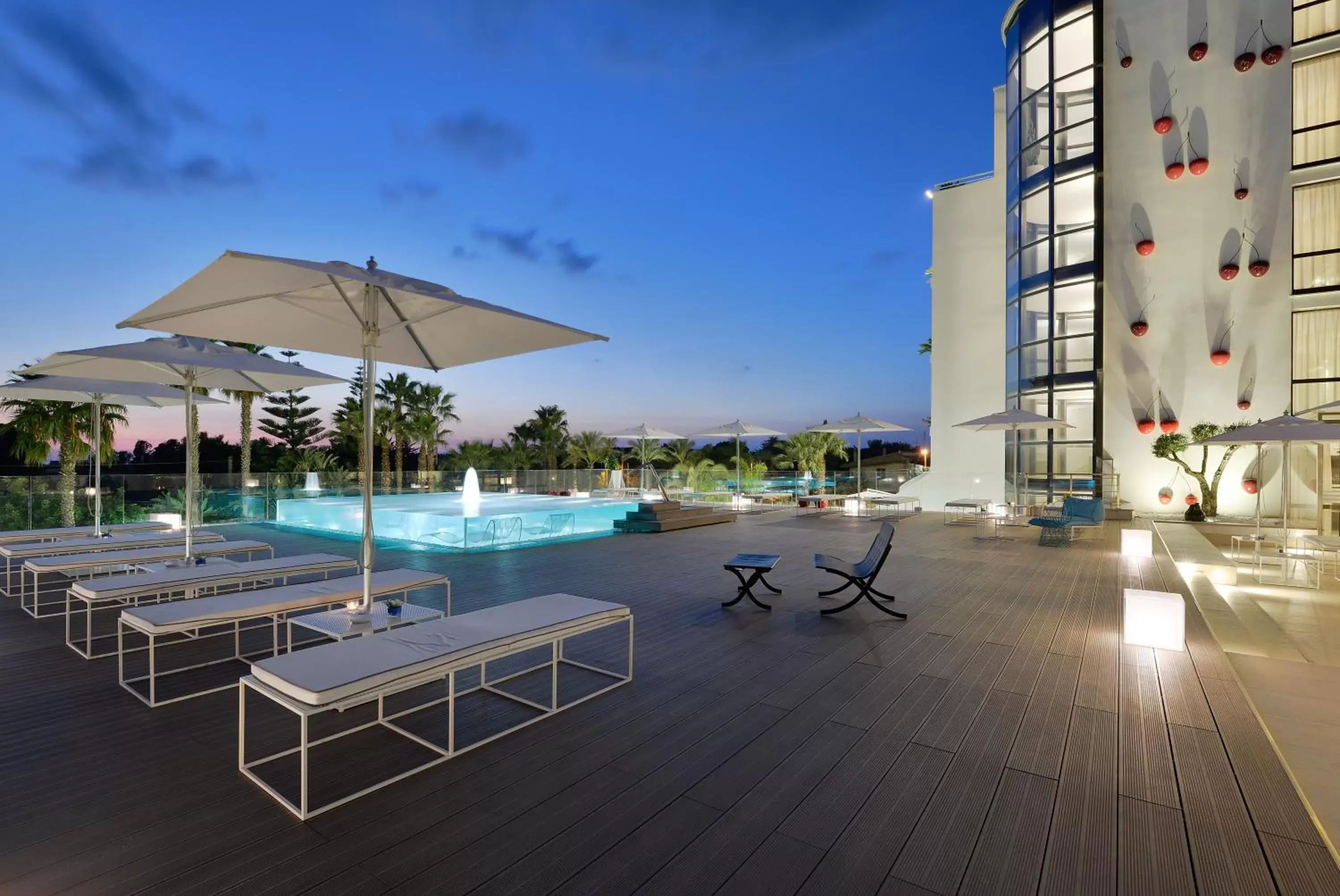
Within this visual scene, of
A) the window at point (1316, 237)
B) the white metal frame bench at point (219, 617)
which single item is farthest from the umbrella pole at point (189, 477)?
the window at point (1316, 237)

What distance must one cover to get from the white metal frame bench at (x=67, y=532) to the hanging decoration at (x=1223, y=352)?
2007cm

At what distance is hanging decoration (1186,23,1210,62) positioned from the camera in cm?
1416

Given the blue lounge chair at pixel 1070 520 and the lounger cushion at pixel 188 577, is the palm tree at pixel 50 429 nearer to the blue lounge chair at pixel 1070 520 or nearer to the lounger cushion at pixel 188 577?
the lounger cushion at pixel 188 577

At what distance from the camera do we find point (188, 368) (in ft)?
19.6

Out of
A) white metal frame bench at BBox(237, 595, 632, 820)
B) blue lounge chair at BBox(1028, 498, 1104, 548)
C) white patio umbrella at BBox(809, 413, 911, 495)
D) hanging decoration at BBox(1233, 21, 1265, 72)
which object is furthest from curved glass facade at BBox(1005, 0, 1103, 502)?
white metal frame bench at BBox(237, 595, 632, 820)

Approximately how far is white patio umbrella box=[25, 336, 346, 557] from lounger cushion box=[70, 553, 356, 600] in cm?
84

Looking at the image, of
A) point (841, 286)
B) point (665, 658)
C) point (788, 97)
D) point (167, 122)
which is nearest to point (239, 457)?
point (167, 122)

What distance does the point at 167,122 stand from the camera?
55.2 feet

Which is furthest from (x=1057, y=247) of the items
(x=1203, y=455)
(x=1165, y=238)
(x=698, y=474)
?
(x=698, y=474)

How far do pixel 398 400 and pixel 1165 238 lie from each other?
31009 mm

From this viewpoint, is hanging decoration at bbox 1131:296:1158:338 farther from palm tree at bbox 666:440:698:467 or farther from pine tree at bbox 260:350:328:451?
pine tree at bbox 260:350:328:451

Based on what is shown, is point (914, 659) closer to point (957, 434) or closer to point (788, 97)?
point (957, 434)

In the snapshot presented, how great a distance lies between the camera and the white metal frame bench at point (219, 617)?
3.74 metres

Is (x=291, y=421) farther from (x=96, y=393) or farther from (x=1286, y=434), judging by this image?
(x=1286, y=434)
